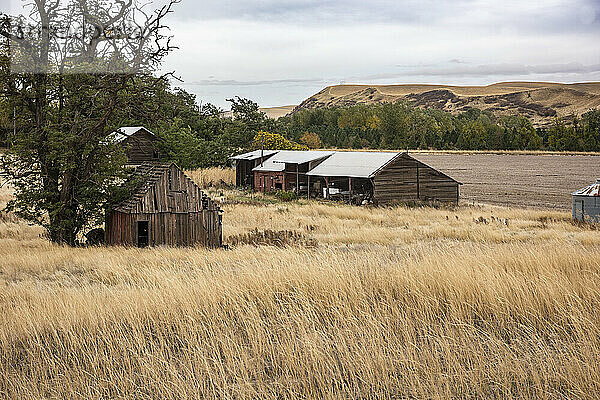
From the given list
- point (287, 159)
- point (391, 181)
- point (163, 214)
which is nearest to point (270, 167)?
point (287, 159)

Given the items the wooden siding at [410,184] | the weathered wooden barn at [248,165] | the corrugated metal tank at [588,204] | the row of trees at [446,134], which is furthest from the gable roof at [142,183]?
the row of trees at [446,134]

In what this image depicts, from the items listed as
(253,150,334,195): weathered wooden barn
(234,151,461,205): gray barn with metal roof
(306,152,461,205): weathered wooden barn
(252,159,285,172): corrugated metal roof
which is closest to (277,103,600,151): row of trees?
(252,159,285,172): corrugated metal roof

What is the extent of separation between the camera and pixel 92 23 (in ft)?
53.2

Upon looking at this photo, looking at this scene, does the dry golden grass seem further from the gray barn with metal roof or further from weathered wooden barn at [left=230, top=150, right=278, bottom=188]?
weathered wooden barn at [left=230, top=150, right=278, bottom=188]

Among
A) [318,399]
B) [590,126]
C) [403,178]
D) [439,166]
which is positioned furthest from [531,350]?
[590,126]

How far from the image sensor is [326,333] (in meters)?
5.30

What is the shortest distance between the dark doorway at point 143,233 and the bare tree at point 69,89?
4.59 ft

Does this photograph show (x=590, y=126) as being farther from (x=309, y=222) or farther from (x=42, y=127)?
(x=42, y=127)

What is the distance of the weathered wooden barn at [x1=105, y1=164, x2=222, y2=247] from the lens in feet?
57.1

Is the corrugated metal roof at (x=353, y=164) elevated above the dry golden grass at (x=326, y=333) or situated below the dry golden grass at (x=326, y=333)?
above

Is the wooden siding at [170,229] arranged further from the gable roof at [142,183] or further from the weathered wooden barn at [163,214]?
the gable roof at [142,183]

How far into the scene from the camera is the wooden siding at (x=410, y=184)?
40469 mm

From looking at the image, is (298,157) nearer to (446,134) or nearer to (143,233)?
(143,233)

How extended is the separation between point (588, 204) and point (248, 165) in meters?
34.0
